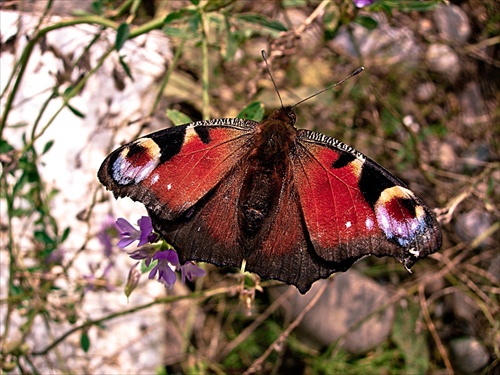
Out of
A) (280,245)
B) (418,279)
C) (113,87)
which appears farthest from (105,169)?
(418,279)

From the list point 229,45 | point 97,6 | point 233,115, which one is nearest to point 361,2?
point 229,45

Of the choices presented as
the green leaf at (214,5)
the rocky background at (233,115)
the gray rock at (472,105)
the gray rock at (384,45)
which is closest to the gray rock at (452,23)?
the rocky background at (233,115)

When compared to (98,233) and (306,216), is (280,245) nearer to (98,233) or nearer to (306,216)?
(306,216)

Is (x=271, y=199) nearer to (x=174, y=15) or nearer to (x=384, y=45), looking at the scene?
(x=174, y=15)

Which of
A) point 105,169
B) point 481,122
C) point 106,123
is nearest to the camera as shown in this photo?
point 105,169

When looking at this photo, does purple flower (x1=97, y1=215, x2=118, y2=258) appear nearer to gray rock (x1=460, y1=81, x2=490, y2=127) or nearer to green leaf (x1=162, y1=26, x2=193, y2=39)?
green leaf (x1=162, y1=26, x2=193, y2=39)

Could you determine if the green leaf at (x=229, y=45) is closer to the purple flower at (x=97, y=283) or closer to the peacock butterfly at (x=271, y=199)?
the peacock butterfly at (x=271, y=199)

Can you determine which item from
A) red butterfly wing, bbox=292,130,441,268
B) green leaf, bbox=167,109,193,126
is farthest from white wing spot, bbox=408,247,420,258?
green leaf, bbox=167,109,193,126
